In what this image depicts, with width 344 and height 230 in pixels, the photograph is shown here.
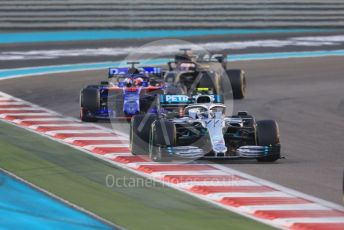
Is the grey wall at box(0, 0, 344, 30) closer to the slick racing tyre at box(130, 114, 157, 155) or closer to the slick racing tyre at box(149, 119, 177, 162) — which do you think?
the slick racing tyre at box(130, 114, 157, 155)

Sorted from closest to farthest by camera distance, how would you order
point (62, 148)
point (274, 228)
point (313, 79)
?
point (274, 228) → point (62, 148) → point (313, 79)

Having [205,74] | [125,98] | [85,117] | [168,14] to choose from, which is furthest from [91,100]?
[168,14]

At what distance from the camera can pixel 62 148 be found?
1694 cm

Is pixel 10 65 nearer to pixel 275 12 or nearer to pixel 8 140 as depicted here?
pixel 275 12

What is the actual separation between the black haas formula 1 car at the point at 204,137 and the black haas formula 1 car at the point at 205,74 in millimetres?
7284

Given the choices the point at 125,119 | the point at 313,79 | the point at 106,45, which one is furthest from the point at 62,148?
the point at 106,45

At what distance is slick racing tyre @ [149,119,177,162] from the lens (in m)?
15.2

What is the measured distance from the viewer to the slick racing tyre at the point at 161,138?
49.9ft

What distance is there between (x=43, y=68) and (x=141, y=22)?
859cm

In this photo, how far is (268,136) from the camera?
15.3 meters

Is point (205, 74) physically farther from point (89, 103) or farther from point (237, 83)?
point (89, 103)

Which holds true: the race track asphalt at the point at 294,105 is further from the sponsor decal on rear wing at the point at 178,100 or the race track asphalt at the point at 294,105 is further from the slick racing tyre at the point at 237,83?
the sponsor decal on rear wing at the point at 178,100

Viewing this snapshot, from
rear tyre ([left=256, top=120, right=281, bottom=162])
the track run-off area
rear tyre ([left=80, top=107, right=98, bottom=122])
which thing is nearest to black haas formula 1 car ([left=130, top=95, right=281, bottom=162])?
rear tyre ([left=256, top=120, right=281, bottom=162])

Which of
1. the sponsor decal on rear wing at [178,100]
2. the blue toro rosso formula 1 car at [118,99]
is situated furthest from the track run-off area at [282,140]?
the sponsor decal on rear wing at [178,100]
